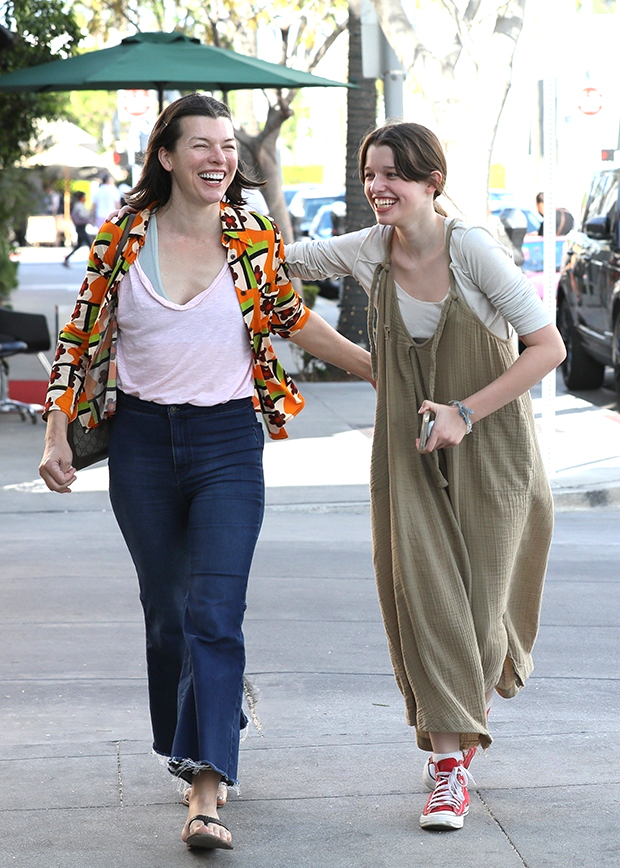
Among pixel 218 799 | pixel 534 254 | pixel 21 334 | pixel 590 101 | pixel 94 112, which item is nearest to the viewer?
pixel 218 799

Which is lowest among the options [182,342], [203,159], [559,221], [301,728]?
[301,728]

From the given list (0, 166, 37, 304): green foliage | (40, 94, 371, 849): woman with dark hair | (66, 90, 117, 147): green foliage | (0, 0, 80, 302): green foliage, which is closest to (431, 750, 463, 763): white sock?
Result: (40, 94, 371, 849): woman with dark hair

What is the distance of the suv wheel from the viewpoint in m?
14.2

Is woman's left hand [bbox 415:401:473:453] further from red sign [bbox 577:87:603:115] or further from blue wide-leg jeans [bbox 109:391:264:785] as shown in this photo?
red sign [bbox 577:87:603:115]

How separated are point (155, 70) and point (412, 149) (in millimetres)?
9691

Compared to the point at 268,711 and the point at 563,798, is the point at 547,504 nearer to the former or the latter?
the point at 563,798

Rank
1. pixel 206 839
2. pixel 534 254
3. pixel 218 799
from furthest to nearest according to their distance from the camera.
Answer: pixel 534 254 → pixel 218 799 → pixel 206 839

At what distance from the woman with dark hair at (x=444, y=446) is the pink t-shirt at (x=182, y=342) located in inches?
17.3

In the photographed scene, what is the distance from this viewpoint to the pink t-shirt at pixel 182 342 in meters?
3.57

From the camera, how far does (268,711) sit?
4.74m

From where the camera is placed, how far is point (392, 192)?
12.0 feet

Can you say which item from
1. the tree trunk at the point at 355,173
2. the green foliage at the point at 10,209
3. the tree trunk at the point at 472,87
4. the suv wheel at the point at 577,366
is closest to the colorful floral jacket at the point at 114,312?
the tree trunk at the point at 472,87

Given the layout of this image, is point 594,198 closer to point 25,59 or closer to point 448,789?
point 25,59

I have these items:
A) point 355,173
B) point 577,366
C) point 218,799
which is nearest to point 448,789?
point 218,799
